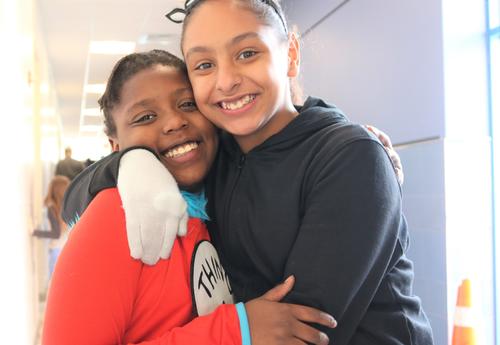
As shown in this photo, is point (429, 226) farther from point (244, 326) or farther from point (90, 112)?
point (90, 112)

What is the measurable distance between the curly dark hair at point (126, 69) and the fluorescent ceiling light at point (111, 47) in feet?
21.1

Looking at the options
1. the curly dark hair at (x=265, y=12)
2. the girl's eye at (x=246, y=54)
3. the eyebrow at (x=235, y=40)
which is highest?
the curly dark hair at (x=265, y=12)

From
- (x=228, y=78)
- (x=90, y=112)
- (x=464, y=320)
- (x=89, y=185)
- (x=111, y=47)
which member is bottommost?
(x=464, y=320)

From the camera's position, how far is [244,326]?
3.53 feet

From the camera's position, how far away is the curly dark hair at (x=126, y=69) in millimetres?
1437

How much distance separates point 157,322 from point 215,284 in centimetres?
16

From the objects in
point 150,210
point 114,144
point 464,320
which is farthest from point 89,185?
point 464,320

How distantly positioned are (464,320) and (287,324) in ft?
6.13

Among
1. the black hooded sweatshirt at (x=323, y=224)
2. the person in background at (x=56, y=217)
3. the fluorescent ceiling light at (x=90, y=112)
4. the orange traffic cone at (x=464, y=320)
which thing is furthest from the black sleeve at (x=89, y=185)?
the fluorescent ceiling light at (x=90, y=112)

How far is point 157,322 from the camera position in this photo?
1173mm

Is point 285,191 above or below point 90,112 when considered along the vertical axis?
below

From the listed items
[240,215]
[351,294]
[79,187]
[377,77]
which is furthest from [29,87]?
[351,294]

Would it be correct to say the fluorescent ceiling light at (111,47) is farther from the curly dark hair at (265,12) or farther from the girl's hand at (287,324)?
the girl's hand at (287,324)

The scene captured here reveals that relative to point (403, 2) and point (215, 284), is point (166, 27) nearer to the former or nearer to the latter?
point (403, 2)
